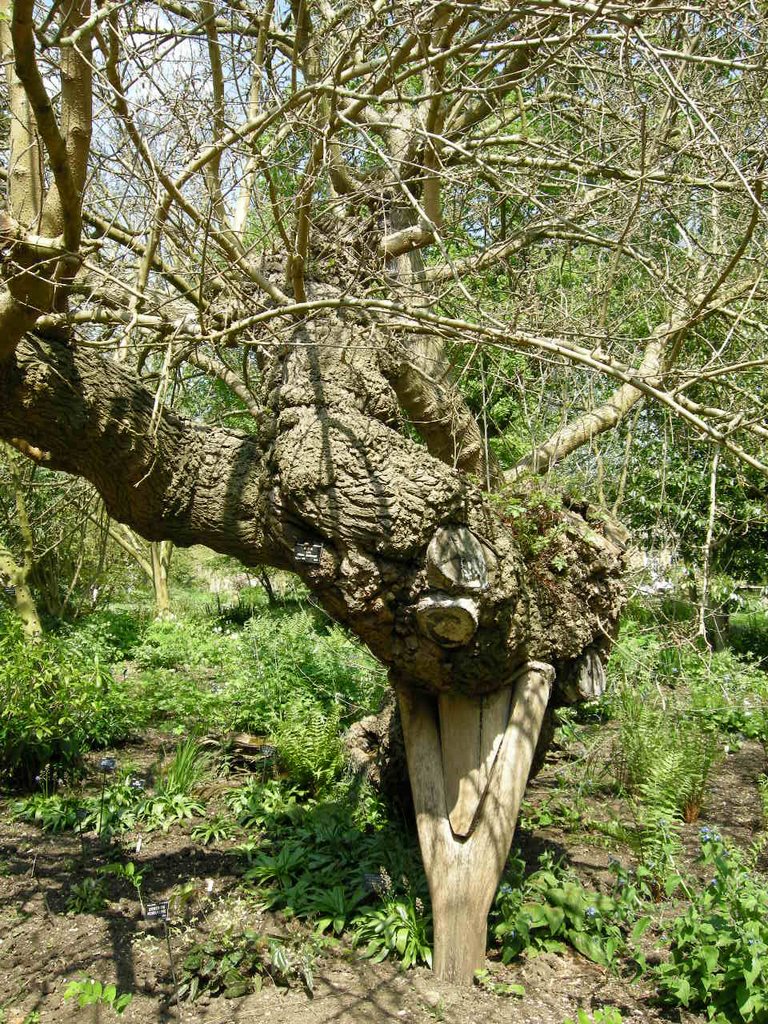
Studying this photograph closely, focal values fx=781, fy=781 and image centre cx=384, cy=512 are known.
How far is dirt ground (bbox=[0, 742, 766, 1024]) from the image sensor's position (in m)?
3.33

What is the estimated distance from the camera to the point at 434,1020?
3.30 m

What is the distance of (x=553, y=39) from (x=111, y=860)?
485 cm

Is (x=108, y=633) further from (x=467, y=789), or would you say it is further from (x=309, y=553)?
(x=309, y=553)

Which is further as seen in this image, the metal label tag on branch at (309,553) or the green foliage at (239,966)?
the green foliage at (239,966)

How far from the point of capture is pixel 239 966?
11.9 feet

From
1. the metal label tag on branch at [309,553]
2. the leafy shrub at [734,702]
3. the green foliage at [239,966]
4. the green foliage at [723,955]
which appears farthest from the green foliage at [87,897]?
the leafy shrub at [734,702]

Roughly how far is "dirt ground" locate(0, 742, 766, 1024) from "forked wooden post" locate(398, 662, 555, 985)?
0.78ft

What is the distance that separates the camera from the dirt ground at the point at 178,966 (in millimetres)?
3332

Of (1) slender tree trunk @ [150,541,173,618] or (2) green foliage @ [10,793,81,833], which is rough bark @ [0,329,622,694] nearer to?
(2) green foliage @ [10,793,81,833]

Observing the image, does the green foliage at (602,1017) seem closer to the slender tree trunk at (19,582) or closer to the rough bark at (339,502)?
the rough bark at (339,502)

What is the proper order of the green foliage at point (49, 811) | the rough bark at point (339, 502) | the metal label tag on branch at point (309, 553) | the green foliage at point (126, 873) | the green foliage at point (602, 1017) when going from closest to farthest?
the green foliage at point (602, 1017), the rough bark at point (339, 502), the metal label tag on branch at point (309, 553), the green foliage at point (126, 873), the green foliage at point (49, 811)

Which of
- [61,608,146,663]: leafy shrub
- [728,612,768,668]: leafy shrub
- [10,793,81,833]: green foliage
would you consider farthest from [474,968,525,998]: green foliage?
[728,612,768,668]: leafy shrub

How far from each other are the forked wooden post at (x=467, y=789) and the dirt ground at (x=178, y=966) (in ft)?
0.78

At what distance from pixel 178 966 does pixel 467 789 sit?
A: 5.11 feet
